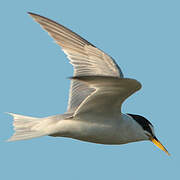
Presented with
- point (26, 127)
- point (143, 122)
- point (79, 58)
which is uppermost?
point (79, 58)

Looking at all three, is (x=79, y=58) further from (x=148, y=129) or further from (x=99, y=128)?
(x=148, y=129)

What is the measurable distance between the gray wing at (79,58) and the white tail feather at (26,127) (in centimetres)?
65

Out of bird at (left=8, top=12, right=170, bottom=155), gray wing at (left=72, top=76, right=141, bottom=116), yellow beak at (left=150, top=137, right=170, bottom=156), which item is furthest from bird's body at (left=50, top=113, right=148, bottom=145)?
yellow beak at (left=150, top=137, right=170, bottom=156)

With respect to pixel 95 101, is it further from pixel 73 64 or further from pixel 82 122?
pixel 73 64

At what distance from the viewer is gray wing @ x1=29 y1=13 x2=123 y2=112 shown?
9.48 m

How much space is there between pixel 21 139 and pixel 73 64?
176 cm

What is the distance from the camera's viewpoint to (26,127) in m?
9.12

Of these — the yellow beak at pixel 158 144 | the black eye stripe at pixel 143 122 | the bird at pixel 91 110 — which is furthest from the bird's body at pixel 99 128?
the yellow beak at pixel 158 144

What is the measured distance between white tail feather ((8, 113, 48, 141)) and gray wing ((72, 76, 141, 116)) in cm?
64

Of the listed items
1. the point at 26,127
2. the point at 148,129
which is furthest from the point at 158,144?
the point at 26,127

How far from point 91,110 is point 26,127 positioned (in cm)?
111

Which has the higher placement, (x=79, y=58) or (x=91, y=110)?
(x=79, y=58)

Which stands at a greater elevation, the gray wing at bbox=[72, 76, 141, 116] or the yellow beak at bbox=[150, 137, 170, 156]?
the gray wing at bbox=[72, 76, 141, 116]

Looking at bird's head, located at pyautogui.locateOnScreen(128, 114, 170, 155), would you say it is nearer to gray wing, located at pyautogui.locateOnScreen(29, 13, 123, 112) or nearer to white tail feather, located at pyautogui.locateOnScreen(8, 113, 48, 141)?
gray wing, located at pyautogui.locateOnScreen(29, 13, 123, 112)
